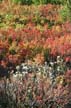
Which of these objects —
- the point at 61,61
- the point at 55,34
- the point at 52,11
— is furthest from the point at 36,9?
the point at 61,61

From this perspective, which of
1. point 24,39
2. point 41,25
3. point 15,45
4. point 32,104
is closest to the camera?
point 32,104

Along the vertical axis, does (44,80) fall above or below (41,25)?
above

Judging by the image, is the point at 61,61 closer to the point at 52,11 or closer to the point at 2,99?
the point at 2,99

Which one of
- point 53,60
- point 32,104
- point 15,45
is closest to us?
point 32,104

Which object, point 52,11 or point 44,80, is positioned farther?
point 52,11

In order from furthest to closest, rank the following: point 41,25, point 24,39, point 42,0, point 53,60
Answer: point 42,0
point 41,25
point 24,39
point 53,60

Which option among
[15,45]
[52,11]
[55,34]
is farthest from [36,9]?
[15,45]

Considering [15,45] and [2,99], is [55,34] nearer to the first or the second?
[15,45]

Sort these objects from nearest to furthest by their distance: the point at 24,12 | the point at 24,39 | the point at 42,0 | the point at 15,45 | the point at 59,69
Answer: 1. the point at 59,69
2. the point at 15,45
3. the point at 24,39
4. the point at 24,12
5. the point at 42,0

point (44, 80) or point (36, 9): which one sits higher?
point (44, 80)
